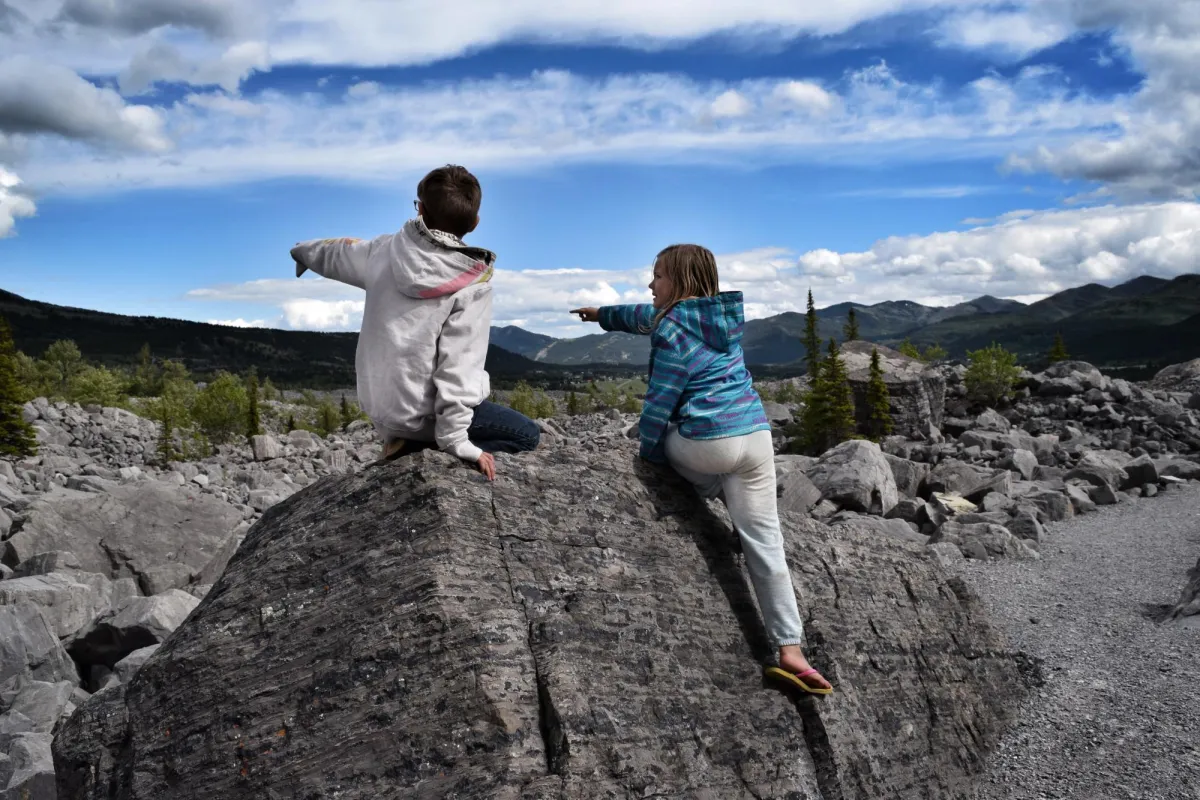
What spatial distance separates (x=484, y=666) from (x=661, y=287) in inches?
120

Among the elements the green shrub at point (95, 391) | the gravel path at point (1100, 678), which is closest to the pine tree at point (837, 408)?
the gravel path at point (1100, 678)

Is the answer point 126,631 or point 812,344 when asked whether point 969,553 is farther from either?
point 812,344

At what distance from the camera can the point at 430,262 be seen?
5.62 meters

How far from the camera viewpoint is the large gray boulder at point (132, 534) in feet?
52.1

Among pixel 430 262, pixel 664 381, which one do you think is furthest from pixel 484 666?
pixel 430 262

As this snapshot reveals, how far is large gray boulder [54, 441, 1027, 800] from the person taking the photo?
16.5 ft

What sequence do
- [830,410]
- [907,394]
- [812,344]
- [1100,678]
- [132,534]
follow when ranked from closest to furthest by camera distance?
[1100,678], [132,534], [830,410], [907,394], [812,344]

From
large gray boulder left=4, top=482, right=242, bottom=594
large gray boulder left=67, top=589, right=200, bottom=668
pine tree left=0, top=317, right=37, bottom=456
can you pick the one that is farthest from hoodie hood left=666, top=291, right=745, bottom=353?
pine tree left=0, top=317, right=37, bottom=456

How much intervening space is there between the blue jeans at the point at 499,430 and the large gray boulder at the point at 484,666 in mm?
196

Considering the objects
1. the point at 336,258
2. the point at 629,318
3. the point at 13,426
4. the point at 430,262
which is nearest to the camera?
the point at 430,262

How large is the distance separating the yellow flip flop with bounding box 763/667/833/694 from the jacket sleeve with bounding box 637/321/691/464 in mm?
1882

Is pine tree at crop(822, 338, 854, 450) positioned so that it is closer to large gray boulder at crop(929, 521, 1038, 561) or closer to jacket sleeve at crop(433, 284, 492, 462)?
large gray boulder at crop(929, 521, 1038, 561)

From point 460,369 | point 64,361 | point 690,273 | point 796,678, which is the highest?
point 690,273

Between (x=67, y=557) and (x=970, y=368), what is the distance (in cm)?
3731
